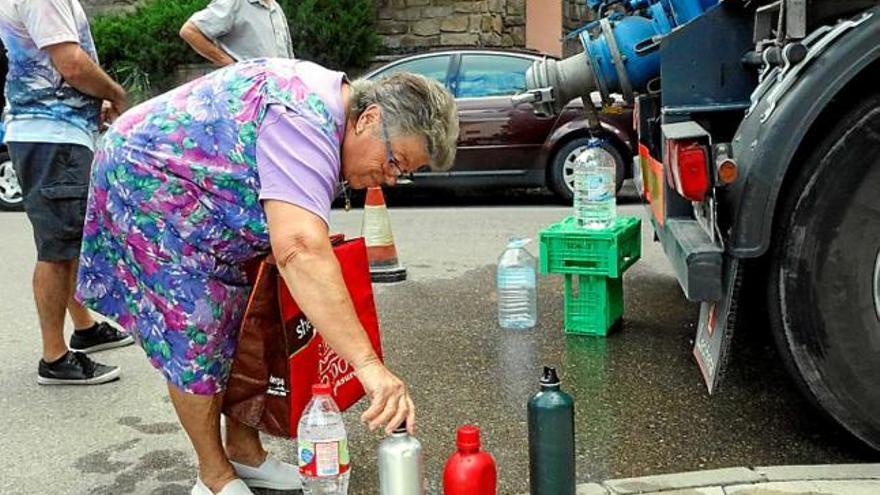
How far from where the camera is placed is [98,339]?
16.1 feet

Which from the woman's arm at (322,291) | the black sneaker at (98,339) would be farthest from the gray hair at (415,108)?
the black sneaker at (98,339)

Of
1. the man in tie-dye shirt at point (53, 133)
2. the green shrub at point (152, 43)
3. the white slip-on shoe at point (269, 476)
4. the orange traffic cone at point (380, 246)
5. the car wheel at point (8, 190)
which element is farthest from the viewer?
the green shrub at point (152, 43)

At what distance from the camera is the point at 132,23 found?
1501 centimetres

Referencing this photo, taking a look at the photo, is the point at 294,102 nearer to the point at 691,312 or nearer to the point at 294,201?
the point at 294,201

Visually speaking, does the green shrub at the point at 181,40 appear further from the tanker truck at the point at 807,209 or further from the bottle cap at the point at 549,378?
the bottle cap at the point at 549,378

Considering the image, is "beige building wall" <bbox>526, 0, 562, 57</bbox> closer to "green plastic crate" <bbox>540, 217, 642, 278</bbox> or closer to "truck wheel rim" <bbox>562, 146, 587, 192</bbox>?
"truck wheel rim" <bbox>562, 146, 587, 192</bbox>

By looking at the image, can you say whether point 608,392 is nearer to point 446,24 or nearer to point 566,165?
point 566,165

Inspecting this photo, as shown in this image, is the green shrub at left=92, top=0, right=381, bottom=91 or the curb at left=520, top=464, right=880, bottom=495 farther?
the green shrub at left=92, top=0, right=381, bottom=91

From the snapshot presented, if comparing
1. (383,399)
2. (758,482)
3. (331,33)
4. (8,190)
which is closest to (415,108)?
(383,399)

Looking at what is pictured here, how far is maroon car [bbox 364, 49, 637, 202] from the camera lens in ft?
32.3

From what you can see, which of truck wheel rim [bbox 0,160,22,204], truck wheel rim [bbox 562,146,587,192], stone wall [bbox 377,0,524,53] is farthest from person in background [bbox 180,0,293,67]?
stone wall [bbox 377,0,524,53]

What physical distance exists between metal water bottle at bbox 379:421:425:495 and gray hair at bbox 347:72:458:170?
0.75m

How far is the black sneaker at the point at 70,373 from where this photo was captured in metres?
4.38

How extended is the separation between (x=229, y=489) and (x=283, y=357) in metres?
0.44
